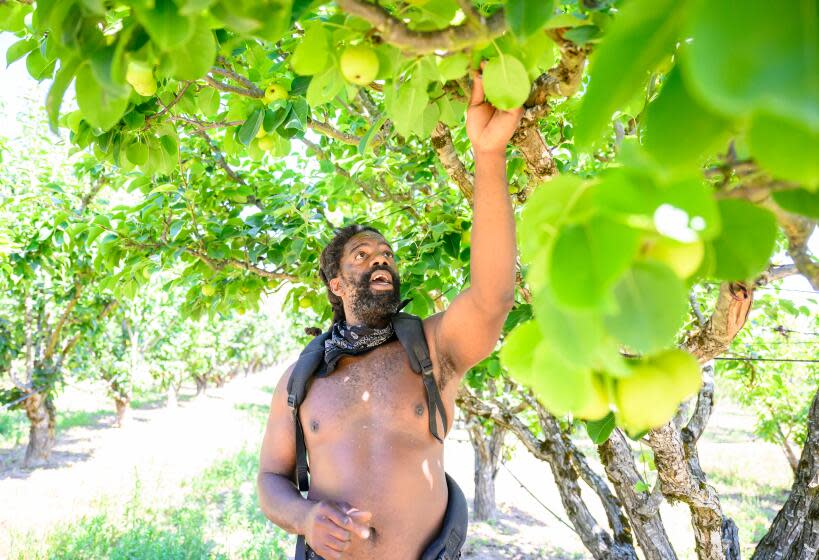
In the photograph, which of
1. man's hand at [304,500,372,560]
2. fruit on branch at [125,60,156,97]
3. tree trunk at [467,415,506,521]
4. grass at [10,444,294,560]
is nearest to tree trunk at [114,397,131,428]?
grass at [10,444,294,560]

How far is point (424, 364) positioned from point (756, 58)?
84.9 inches

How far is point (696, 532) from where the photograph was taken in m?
3.00

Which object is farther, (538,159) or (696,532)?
(696,532)

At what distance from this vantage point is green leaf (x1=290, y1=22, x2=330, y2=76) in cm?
111

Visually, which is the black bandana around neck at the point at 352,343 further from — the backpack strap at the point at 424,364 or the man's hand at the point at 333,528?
the man's hand at the point at 333,528

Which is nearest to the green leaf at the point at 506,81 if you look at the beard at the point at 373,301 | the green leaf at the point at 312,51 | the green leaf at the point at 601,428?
the green leaf at the point at 312,51

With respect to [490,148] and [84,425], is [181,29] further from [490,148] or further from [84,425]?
[84,425]

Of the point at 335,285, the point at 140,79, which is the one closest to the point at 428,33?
the point at 140,79

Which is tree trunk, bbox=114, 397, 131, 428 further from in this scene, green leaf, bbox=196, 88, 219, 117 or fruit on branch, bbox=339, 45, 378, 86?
fruit on branch, bbox=339, 45, 378, 86

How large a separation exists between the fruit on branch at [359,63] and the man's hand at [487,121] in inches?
15.1

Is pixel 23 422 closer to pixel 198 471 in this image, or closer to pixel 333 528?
pixel 198 471

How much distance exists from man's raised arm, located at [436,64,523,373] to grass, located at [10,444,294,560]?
20.5 ft

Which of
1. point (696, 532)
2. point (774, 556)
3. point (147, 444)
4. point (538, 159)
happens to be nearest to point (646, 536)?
point (696, 532)

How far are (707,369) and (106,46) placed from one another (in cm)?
346
